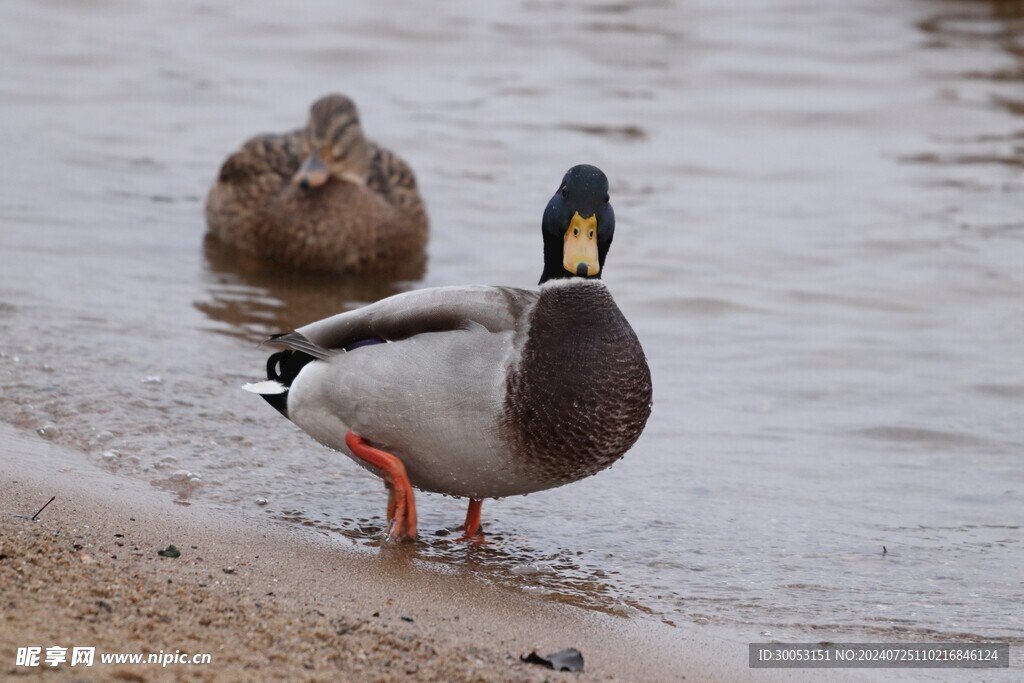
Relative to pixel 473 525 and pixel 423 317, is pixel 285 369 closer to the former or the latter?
pixel 423 317

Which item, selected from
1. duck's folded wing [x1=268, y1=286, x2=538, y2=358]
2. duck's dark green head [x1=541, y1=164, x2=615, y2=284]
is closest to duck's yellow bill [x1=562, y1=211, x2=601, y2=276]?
duck's dark green head [x1=541, y1=164, x2=615, y2=284]

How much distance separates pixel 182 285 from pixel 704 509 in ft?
11.9

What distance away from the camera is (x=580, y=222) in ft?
14.6

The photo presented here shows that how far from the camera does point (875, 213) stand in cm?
980

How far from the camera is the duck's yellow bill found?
4.42 metres

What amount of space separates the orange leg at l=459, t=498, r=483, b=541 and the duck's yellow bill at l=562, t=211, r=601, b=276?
2.85 ft

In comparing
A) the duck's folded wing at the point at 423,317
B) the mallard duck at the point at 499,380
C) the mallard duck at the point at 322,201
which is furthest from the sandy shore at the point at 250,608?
the mallard duck at the point at 322,201

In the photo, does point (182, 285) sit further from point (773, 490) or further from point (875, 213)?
point (875, 213)

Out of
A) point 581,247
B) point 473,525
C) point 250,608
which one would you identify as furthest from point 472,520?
point 250,608

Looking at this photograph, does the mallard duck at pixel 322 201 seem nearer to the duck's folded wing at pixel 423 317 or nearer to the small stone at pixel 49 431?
the small stone at pixel 49 431

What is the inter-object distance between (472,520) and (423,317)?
0.75 metres

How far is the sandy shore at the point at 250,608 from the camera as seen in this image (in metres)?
3.21

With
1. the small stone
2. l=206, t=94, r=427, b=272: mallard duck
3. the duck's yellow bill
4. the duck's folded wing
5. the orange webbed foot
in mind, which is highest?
the duck's yellow bill

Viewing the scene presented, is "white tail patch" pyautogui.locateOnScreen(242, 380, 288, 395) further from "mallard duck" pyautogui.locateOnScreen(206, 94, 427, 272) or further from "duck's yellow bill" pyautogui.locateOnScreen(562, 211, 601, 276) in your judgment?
"mallard duck" pyautogui.locateOnScreen(206, 94, 427, 272)
